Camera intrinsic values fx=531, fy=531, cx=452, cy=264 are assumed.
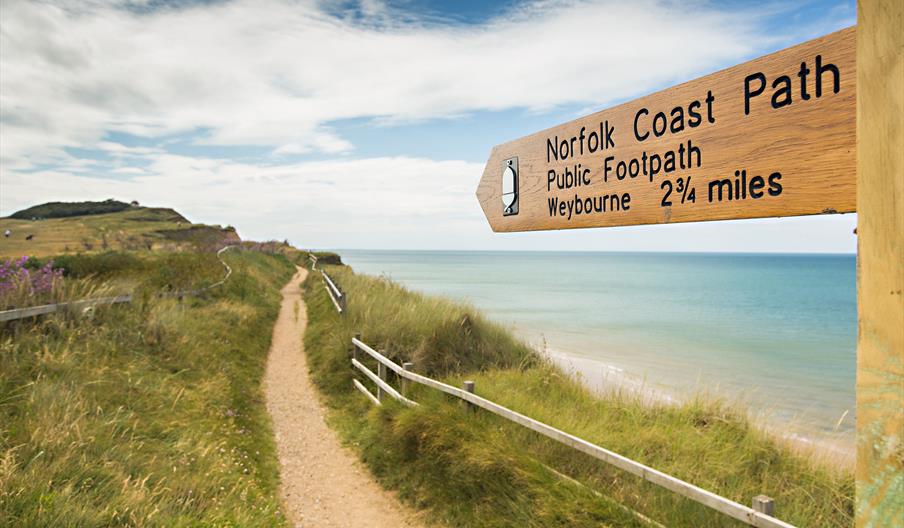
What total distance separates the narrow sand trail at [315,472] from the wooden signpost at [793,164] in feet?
13.8

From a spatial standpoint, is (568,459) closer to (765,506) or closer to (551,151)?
(765,506)

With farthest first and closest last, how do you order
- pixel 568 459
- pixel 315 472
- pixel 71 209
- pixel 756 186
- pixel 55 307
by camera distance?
pixel 71 209 → pixel 55 307 → pixel 315 472 → pixel 568 459 → pixel 756 186

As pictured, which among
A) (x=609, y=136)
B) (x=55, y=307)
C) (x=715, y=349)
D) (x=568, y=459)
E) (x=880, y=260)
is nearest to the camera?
(x=880, y=260)

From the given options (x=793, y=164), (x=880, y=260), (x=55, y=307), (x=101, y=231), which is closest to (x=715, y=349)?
(x=55, y=307)

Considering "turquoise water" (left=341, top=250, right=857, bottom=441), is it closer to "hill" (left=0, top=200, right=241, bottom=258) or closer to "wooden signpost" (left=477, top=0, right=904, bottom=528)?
"wooden signpost" (left=477, top=0, right=904, bottom=528)

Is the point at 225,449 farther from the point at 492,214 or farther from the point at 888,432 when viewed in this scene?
the point at 888,432

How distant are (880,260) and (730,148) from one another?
688 millimetres

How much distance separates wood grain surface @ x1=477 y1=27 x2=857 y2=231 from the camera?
146 centimetres

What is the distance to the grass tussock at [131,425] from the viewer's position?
3.94 m

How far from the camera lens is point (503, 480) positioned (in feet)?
15.2

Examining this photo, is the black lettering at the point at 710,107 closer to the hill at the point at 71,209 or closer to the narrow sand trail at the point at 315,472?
the narrow sand trail at the point at 315,472

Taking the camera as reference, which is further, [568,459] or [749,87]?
[568,459]

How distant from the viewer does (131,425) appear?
565 cm

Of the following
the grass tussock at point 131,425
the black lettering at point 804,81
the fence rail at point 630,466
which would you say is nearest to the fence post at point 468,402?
the fence rail at point 630,466
